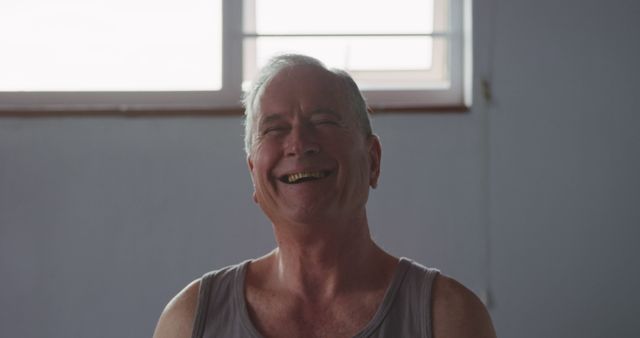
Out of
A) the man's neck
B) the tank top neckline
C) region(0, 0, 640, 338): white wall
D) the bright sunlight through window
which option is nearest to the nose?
the man's neck

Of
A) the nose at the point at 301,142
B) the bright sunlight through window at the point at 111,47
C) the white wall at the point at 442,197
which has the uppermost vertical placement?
the bright sunlight through window at the point at 111,47

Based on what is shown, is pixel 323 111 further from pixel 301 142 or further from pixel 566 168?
pixel 566 168

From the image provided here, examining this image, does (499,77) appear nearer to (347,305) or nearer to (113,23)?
(113,23)

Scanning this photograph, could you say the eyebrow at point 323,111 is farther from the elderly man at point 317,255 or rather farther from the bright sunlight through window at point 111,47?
the bright sunlight through window at point 111,47

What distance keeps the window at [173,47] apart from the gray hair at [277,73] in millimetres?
1232

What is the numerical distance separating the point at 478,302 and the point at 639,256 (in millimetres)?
1557

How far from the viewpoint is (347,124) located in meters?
1.16

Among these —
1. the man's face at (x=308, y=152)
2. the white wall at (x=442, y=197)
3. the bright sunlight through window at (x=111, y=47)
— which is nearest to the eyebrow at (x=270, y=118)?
the man's face at (x=308, y=152)

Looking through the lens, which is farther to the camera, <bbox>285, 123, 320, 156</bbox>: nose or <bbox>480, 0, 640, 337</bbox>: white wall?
<bbox>480, 0, 640, 337</bbox>: white wall

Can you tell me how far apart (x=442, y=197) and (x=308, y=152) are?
1.37 metres

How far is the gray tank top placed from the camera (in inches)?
43.4

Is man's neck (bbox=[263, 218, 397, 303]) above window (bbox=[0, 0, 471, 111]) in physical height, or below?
below

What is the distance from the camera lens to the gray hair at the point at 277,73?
1176 mm

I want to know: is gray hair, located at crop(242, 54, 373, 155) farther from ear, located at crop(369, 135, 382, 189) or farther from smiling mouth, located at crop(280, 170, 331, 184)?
smiling mouth, located at crop(280, 170, 331, 184)
